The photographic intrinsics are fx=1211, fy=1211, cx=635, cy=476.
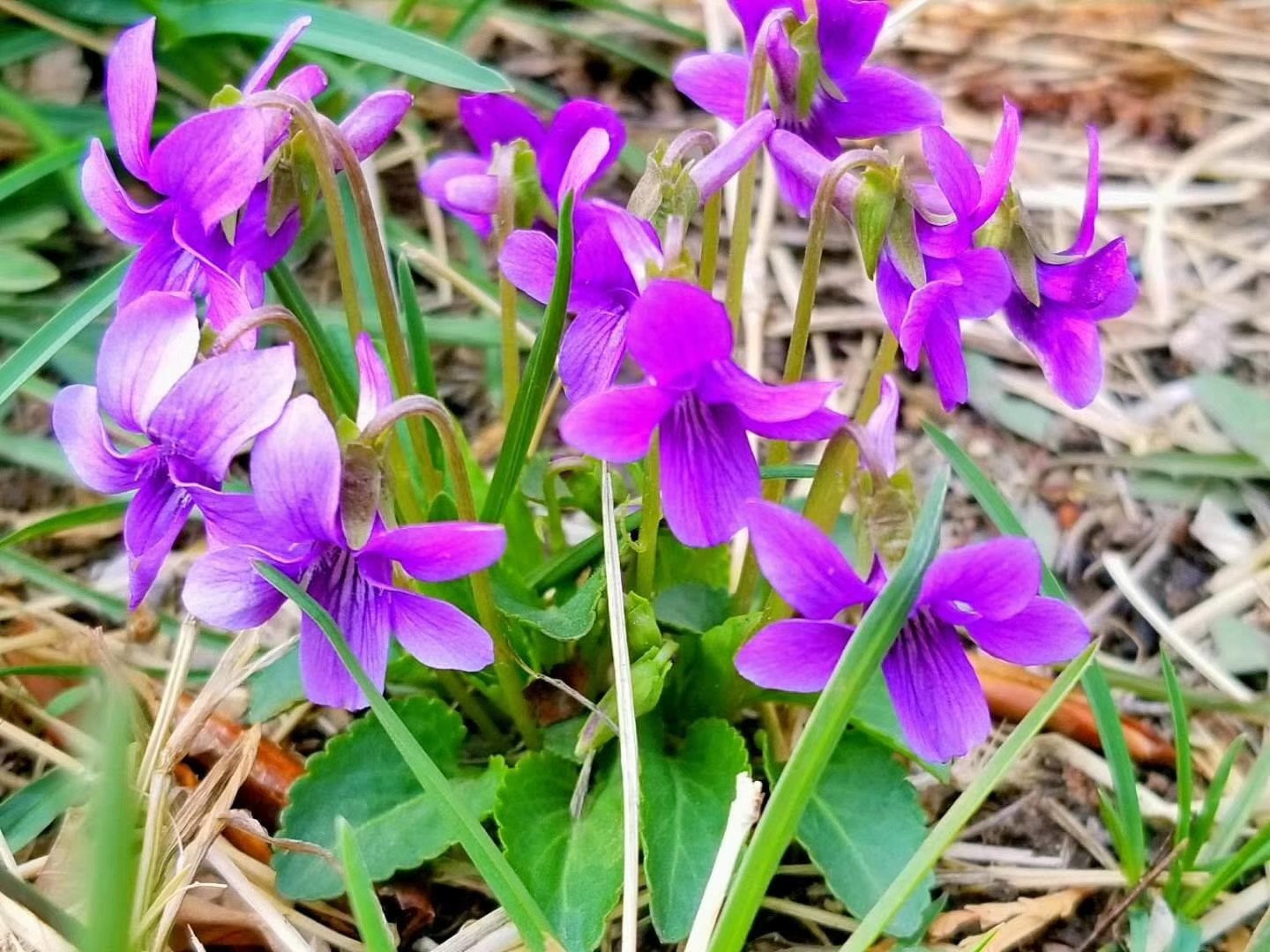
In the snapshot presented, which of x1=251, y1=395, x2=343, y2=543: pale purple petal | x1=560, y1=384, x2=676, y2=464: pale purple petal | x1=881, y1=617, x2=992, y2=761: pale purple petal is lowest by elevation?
x1=881, y1=617, x2=992, y2=761: pale purple petal

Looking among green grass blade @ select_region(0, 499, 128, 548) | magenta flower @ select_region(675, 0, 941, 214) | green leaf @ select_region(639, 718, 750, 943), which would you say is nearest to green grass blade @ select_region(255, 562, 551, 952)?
green leaf @ select_region(639, 718, 750, 943)

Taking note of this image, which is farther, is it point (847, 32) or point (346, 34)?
point (346, 34)

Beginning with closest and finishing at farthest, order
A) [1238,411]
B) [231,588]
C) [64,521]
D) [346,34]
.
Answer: [231,588] < [64,521] < [346,34] < [1238,411]

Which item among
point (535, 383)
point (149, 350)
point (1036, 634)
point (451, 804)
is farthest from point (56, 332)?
point (1036, 634)

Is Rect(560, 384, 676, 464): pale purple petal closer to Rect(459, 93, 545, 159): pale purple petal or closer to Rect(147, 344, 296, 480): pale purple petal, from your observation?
Rect(147, 344, 296, 480): pale purple petal

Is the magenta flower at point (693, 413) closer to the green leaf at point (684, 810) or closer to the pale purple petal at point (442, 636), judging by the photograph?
the pale purple petal at point (442, 636)

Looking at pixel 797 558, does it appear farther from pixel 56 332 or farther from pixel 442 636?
pixel 56 332

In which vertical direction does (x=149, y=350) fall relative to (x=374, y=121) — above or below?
below
